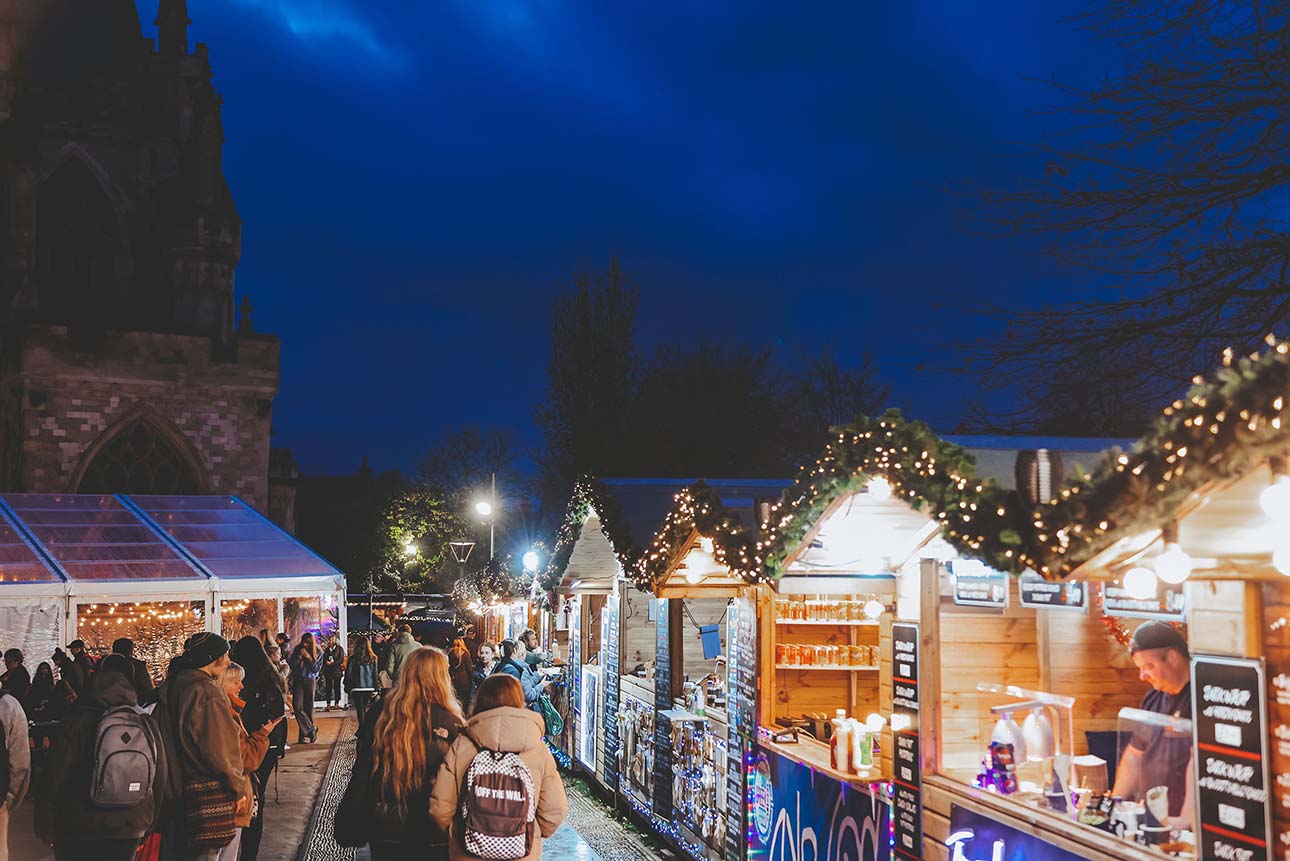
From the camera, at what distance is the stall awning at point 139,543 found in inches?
648

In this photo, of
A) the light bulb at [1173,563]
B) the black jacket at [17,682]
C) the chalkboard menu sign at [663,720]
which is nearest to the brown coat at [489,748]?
the light bulb at [1173,563]

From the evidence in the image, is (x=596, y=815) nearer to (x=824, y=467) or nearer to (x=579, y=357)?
(x=824, y=467)

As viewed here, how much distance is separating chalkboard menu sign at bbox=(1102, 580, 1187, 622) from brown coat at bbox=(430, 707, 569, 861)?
118 inches

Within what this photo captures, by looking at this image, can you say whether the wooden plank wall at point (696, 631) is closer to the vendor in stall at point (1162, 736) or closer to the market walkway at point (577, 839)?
the market walkway at point (577, 839)

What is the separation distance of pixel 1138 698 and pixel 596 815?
6.16 metres

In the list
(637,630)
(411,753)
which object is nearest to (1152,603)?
(411,753)

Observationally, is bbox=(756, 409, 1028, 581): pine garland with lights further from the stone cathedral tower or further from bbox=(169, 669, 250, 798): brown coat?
the stone cathedral tower

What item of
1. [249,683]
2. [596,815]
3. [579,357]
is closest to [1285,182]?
[249,683]

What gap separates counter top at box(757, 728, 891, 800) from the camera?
650 centimetres

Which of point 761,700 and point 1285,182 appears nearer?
point 1285,182

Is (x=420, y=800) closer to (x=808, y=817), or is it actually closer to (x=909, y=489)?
(x=909, y=489)

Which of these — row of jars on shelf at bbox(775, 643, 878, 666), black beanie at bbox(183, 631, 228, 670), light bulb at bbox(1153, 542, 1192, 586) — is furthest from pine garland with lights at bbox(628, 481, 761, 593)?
light bulb at bbox(1153, 542, 1192, 586)

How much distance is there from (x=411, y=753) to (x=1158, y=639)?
11.7ft

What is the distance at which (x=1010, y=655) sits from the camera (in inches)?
269
